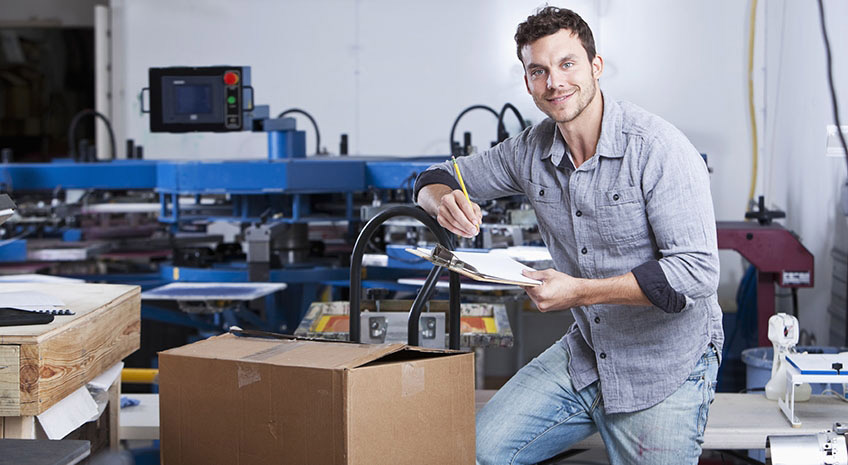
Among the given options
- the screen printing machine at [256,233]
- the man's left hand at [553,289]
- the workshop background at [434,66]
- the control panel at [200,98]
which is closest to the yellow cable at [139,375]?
the screen printing machine at [256,233]

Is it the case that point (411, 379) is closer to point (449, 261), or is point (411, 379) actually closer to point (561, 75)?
point (449, 261)

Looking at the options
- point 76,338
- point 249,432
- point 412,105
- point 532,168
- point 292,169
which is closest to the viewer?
point 249,432

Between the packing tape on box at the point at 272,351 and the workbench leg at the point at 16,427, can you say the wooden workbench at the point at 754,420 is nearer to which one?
the packing tape on box at the point at 272,351

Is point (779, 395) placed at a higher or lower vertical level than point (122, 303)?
lower

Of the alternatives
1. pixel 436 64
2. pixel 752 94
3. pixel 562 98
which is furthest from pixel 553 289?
pixel 436 64

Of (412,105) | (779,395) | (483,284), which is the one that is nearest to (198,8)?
(412,105)

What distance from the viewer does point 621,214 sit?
1.65 m

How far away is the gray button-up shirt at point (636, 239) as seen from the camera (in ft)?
5.14

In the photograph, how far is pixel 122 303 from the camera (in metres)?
1.73

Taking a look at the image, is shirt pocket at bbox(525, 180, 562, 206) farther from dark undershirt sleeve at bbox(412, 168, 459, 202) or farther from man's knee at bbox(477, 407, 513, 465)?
man's knee at bbox(477, 407, 513, 465)

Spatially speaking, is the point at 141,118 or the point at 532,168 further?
the point at 141,118

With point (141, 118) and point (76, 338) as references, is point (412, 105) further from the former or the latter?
point (76, 338)

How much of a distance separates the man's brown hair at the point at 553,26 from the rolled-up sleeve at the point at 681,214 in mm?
240

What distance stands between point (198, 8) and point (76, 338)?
14.6 feet
